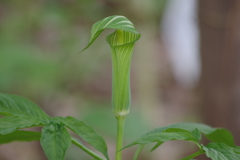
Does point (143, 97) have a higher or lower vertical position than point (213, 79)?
lower

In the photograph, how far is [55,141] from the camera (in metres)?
0.46

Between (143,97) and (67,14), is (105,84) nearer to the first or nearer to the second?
(143,97)

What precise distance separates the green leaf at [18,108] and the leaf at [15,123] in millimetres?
22

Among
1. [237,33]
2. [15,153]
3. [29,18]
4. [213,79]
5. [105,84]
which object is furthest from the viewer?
[105,84]

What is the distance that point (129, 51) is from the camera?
553mm

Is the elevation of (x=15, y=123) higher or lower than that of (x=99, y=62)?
higher

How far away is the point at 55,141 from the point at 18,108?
0.34 ft

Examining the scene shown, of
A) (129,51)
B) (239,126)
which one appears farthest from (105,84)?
(129,51)

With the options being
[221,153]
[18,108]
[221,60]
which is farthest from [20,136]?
[221,60]

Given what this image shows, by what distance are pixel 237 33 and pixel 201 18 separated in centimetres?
25

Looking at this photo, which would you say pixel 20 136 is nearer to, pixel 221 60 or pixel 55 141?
pixel 55 141

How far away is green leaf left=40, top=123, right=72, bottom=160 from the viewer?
445 mm

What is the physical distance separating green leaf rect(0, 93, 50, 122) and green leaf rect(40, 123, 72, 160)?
0.04 m

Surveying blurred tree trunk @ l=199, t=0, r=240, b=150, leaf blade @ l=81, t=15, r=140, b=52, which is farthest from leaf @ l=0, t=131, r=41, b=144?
blurred tree trunk @ l=199, t=0, r=240, b=150
